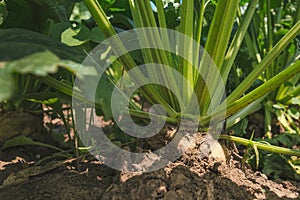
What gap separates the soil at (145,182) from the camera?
962 millimetres

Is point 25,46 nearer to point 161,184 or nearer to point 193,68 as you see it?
point 161,184

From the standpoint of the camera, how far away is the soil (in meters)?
0.96

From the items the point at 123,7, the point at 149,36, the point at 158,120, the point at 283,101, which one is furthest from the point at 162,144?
the point at 283,101

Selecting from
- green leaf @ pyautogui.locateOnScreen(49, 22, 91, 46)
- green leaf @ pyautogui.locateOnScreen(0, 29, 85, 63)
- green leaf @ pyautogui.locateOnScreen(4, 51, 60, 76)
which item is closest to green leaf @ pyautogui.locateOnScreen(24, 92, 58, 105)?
green leaf @ pyautogui.locateOnScreen(49, 22, 91, 46)

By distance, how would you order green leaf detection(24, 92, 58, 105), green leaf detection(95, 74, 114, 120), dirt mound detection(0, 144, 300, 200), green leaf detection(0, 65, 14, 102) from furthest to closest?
green leaf detection(24, 92, 58, 105) → dirt mound detection(0, 144, 300, 200) → green leaf detection(95, 74, 114, 120) → green leaf detection(0, 65, 14, 102)

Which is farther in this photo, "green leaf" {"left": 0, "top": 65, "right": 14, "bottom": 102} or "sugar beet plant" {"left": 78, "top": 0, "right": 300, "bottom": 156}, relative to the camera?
"sugar beet plant" {"left": 78, "top": 0, "right": 300, "bottom": 156}

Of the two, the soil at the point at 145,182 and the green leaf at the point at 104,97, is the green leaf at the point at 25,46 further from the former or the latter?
the soil at the point at 145,182

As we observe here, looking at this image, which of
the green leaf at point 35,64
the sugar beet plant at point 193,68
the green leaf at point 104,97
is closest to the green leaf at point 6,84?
the green leaf at point 35,64

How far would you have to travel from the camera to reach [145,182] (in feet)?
3.18

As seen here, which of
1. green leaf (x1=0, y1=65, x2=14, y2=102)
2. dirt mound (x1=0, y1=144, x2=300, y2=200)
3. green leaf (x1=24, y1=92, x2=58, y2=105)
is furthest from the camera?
green leaf (x1=24, y1=92, x2=58, y2=105)

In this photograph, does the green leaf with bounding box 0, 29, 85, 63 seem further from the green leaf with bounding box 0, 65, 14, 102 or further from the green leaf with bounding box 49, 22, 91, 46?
the green leaf with bounding box 49, 22, 91, 46

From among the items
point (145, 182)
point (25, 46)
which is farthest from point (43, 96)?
point (25, 46)

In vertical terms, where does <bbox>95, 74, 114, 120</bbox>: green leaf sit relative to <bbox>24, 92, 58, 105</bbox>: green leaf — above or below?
above

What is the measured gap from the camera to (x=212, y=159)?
1060 millimetres
